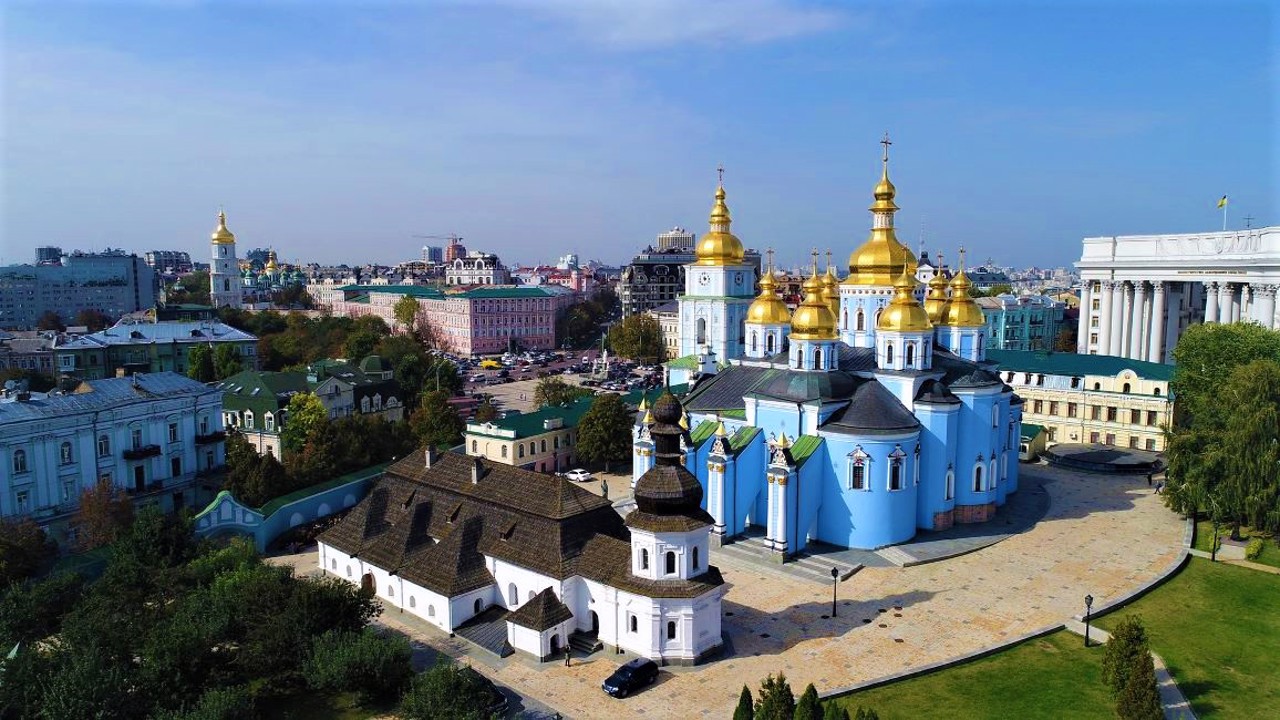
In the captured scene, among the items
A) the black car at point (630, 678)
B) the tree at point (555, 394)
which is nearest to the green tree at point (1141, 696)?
the black car at point (630, 678)

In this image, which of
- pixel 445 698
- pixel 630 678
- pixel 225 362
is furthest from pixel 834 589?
pixel 225 362

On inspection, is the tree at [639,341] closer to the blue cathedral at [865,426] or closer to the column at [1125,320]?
the column at [1125,320]

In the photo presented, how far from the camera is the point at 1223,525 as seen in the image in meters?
31.2

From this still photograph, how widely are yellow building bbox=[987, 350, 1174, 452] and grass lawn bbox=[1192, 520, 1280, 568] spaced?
12482 millimetres

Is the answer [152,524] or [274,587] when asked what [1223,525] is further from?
[152,524]

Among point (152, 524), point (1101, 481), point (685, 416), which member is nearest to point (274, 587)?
point (152, 524)

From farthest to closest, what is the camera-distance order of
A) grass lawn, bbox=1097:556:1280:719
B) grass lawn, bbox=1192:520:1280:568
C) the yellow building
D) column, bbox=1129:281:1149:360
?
1. column, bbox=1129:281:1149:360
2. the yellow building
3. grass lawn, bbox=1192:520:1280:568
4. grass lawn, bbox=1097:556:1280:719

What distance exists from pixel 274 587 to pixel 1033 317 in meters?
76.5

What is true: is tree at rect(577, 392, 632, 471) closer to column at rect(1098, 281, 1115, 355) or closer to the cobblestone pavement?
the cobblestone pavement

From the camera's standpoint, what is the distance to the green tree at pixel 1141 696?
56.9 ft

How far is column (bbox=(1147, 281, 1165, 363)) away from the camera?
2346 inches

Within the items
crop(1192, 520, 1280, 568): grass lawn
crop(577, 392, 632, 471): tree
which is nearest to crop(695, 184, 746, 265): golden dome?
crop(577, 392, 632, 471): tree

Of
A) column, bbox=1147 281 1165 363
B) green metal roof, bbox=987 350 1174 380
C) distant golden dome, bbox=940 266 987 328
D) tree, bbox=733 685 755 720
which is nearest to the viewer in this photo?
tree, bbox=733 685 755 720

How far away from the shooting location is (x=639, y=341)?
8519 centimetres
